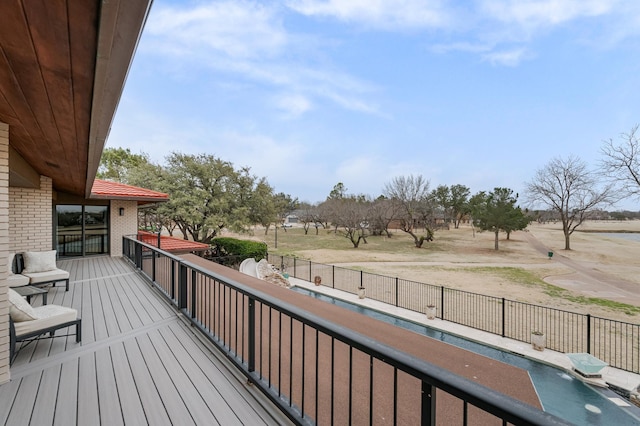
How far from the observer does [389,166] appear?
38.7 metres

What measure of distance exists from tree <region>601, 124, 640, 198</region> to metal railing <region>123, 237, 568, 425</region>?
24813mm

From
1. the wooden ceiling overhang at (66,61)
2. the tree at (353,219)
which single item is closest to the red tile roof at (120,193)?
the wooden ceiling overhang at (66,61)

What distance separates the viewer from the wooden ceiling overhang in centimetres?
106

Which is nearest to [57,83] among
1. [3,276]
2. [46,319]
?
[3,276]

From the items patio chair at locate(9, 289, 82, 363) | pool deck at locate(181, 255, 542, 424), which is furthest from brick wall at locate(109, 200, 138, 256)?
patio chair at locate(9, 289, 82, 363)

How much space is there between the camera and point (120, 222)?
10219 mm

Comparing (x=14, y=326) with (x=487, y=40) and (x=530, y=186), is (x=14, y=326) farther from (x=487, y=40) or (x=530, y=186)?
(x=530, y=186)

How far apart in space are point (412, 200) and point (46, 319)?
2999 centimetres

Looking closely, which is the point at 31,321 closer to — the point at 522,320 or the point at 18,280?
the point at 18,280

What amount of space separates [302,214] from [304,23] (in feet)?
103

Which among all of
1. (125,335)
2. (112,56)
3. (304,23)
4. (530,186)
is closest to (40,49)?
(112,56)

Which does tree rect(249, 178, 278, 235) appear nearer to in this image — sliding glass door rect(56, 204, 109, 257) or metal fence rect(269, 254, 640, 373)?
metal fence rect(269, 254, 640, 373)

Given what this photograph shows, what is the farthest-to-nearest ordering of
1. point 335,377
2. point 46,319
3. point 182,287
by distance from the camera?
point 182,287 < point 335,377 < point 46,319

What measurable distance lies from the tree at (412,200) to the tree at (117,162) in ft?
82.1
